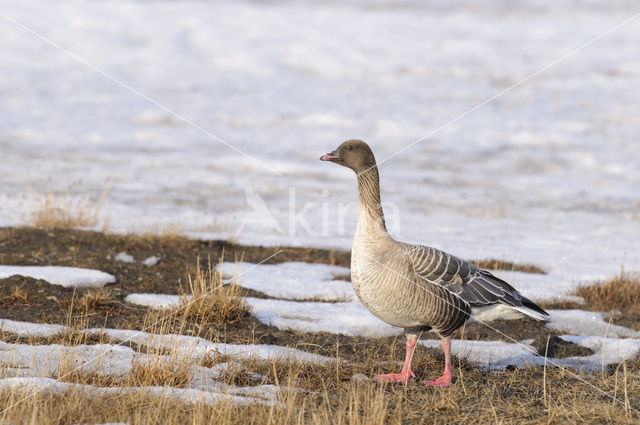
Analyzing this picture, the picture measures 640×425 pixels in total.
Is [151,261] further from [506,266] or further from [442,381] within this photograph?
[506,266]

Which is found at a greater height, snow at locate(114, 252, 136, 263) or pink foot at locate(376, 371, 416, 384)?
snow at locate(114, 252, 136, 263)

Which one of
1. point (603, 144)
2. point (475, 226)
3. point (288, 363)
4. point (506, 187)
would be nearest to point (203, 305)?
point (288, 363)

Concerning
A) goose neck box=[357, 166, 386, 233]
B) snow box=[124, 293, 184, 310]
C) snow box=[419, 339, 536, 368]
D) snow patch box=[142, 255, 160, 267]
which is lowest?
snow box=[419, 339, 536, 368]

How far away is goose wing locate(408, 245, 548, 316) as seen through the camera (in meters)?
6.64

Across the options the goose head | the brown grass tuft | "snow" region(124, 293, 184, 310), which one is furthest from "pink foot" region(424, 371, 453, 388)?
the brown grass tuft

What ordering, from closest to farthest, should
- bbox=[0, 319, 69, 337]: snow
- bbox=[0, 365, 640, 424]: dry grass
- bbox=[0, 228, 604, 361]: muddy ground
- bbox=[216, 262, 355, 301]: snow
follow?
bbox=[0, 365, 640, 424]: dry grass
bbox=[0, 319, 69, 337]: snow
bbox=[0, 228, 604, 361]: muddy ground
bbox=[216, 262, 355, 301]: snow

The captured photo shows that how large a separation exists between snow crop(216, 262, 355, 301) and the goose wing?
298 cm

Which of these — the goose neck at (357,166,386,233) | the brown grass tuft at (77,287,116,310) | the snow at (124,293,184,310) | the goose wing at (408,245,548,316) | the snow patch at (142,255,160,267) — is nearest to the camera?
the goose wing at (408,245,548,316)

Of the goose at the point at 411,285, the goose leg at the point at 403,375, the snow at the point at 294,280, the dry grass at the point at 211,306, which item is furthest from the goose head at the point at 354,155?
the snow at the point at 294,280

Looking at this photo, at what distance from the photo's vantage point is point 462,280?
6.86 m

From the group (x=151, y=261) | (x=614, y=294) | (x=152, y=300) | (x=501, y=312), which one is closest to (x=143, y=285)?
(x=152, y=300)

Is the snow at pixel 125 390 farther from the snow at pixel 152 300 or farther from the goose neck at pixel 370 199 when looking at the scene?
the snow at pixel 152 300

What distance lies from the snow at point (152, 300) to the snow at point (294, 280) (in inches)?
40.0

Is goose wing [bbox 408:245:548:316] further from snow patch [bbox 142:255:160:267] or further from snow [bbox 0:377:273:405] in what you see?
snow patch [bbox 142:255:160:267]
